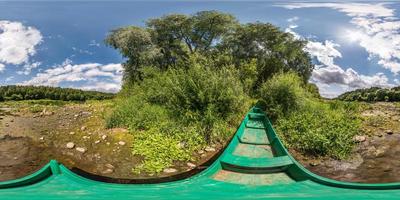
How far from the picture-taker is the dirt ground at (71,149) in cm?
756

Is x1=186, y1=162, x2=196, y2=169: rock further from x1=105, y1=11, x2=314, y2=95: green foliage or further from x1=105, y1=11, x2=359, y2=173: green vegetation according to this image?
x1=105, y1=11, x2=314, y2=95: green foliage

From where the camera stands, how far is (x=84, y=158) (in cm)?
812

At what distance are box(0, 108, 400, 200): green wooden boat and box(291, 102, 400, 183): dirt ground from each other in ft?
4.75

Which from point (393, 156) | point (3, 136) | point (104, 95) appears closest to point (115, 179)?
point (3, 136)

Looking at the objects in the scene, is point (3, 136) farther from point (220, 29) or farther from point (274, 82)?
point (220, 29)

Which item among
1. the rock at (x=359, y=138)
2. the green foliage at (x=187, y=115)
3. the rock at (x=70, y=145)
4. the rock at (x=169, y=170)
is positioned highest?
the green foliage at (x=187, y=115)

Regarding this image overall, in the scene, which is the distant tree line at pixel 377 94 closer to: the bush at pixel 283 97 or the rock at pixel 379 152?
the bush at pixel 283 97

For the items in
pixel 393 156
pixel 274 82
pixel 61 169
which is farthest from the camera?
pixel 274 82

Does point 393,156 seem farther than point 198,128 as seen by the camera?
No

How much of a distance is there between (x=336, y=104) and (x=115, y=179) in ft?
36.8

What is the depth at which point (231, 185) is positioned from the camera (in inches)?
188

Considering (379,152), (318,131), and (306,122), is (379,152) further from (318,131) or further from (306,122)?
(306,122)

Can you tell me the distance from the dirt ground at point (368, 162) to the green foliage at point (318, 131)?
0.29 meters

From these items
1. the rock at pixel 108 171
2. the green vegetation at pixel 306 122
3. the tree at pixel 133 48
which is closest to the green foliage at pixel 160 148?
the rock at pixel 108 171
